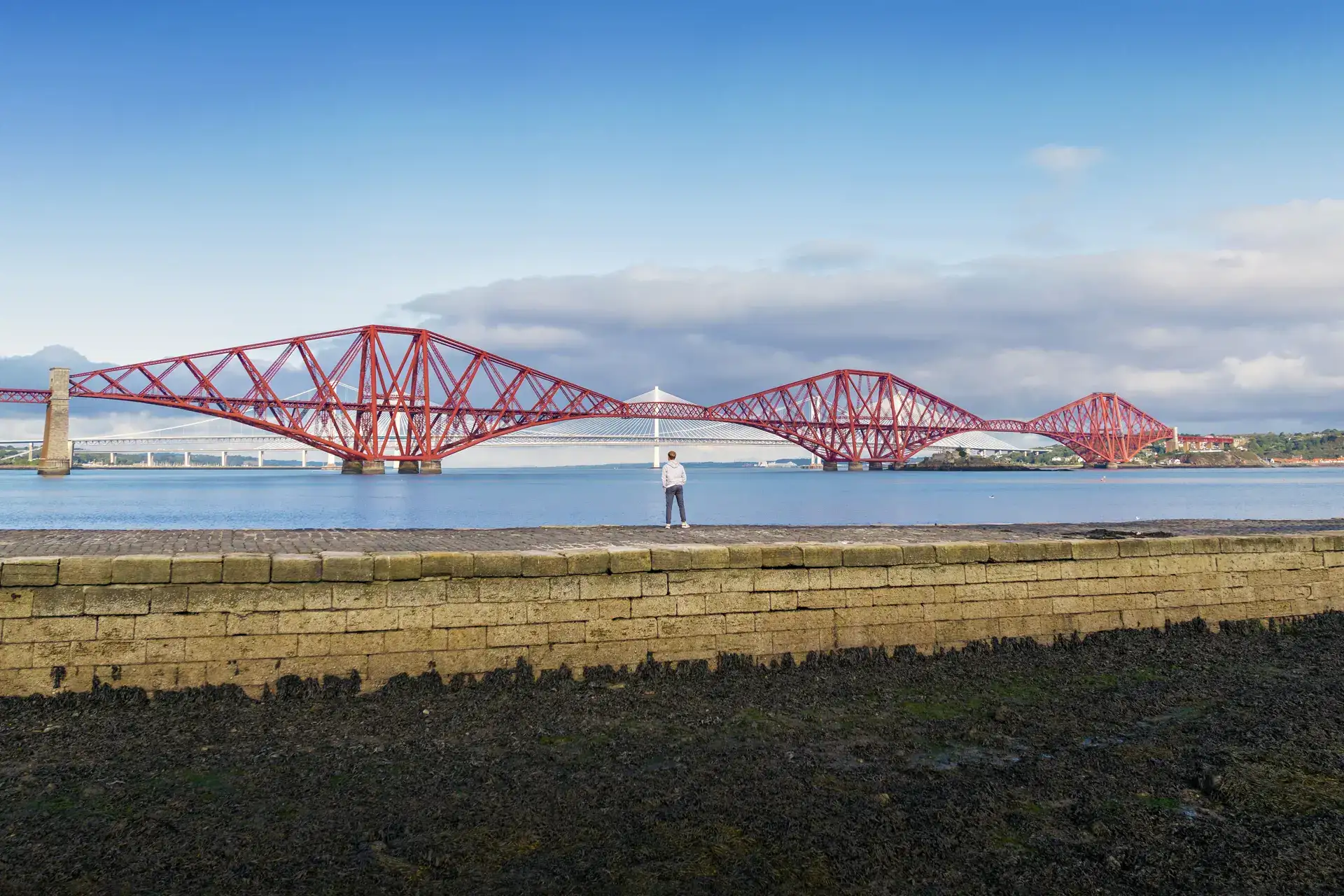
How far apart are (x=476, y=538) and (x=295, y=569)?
158 inches

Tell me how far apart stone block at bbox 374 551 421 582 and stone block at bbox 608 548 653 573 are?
1.67 metres

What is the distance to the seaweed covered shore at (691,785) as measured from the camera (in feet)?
15.4

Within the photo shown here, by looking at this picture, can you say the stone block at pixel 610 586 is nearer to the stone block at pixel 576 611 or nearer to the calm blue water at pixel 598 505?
the stone block at pixel 576 611

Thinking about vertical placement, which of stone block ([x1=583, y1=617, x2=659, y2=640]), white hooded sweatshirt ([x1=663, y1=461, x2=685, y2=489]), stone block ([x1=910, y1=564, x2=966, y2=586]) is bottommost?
stone block ([x1=583, y1=617, x2=659, y2=640])

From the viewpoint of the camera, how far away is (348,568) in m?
7.46

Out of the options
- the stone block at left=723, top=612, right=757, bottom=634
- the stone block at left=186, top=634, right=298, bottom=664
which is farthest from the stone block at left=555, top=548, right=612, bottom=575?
the stone block at left=186, top=634, right=298, bottom=664

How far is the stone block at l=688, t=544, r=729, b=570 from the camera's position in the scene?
330 inches

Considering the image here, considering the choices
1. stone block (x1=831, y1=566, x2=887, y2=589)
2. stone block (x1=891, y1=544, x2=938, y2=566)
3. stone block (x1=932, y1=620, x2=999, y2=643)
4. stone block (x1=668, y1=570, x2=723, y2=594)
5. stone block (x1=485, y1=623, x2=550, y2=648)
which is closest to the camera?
stone block (x1=485, y1=623, x2=550, y2=648)

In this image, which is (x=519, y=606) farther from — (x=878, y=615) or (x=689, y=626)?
(x=878, y=615)

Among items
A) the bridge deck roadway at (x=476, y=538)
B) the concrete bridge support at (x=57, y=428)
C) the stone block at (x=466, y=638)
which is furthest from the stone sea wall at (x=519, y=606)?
the concrete bridge support at (x=57, y=428)

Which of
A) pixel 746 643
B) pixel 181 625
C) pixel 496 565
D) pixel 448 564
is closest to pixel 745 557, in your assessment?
pixel 746 643

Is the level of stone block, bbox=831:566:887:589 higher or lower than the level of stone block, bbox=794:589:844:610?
higher

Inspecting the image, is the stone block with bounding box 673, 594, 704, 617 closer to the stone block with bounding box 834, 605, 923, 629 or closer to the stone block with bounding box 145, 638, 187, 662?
the stone block with bounding box 834, 605, 923, 629

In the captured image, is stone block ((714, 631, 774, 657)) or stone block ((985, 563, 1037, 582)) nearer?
stone block ((714, 631, 774, 657))
